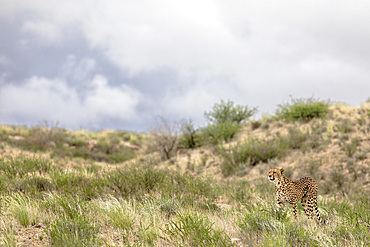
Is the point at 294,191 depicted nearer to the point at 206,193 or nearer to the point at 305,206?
the point at 305,206

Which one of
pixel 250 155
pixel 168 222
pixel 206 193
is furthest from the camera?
pixel 250 155

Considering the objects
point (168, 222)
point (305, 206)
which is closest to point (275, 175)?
point (305, 206)

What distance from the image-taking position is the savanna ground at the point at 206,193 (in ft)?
16.8

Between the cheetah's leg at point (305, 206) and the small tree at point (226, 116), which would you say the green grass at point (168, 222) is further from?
the small tree at point (226, 116)

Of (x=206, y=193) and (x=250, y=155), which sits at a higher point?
(x=250, y=155)

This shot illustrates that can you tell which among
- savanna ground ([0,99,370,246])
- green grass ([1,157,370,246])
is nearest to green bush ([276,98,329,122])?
savanna ground ([0,99,370,246])

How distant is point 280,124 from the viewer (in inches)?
883


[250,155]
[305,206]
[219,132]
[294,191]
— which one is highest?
[219,132]

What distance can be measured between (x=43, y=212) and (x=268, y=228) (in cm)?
420

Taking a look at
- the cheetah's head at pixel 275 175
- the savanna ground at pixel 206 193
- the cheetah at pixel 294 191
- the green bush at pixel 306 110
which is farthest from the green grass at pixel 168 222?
the green bush at pixel 306 110

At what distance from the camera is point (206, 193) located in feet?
30.2

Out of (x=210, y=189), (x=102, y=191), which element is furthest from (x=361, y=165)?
(x=102, y=191)

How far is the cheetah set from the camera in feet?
16.8

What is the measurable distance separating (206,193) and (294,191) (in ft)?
13.9
